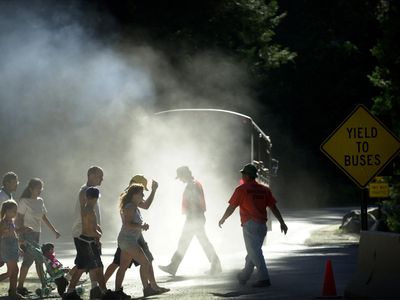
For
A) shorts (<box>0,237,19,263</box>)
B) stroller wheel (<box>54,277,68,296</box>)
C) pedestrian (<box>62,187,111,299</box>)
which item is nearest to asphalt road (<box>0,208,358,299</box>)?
stroller wheel (<box>54,277,68,296</box>)

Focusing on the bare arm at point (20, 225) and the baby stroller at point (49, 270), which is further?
the bare arm at point (20, 225)

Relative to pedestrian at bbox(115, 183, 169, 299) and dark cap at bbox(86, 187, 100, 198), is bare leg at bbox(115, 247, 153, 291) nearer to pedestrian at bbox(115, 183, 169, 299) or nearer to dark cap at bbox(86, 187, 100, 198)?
pedestrian at bbox(115, 183, 169, 299)

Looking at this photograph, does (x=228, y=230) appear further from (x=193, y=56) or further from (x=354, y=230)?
(x=193, y=56)

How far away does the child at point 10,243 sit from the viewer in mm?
13711

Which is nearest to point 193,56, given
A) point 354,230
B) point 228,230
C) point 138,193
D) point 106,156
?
point 106,156

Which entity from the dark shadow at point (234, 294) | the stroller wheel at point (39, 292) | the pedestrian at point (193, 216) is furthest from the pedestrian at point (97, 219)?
the pedestrian at point (193, 216)

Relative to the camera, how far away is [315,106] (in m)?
66.7

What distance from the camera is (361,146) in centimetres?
1429

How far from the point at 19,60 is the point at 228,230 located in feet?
27.9

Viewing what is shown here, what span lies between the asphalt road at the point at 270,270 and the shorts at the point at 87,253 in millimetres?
790

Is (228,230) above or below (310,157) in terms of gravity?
below

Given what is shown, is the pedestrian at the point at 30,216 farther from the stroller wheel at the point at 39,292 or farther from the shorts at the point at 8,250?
the shorts at the point at 8,250

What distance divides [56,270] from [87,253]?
0.88 m

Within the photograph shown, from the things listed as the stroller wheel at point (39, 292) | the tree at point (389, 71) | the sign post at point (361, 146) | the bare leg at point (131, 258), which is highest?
the tree at point (389, 71)
